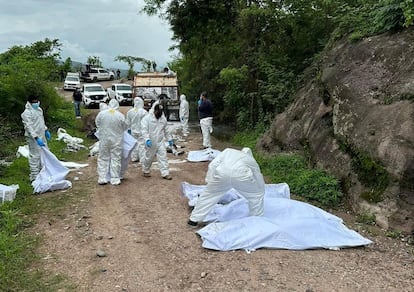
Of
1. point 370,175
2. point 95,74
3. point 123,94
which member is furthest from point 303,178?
point 95,74

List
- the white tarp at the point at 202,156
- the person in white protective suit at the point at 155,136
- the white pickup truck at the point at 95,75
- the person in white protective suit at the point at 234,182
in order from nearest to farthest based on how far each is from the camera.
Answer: the person in white protective suit at the point at 234,182, the person in white protective suit at the point at 155,136, the white tarp at the point at 202,156, the white pickup truck at the point at 95,75

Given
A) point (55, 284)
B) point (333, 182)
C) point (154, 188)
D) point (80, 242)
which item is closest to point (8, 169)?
point (154, 188)

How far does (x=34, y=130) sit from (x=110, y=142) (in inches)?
57.5

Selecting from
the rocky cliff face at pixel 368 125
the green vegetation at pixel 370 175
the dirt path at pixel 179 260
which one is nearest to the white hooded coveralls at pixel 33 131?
the dirt path at pixel 179 260

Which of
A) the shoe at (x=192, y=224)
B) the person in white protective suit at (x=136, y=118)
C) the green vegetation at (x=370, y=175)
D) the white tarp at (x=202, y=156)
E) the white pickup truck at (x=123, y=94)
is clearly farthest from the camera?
the white pickup truck at (x=123, y=94)

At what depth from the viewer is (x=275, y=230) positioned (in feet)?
17.8

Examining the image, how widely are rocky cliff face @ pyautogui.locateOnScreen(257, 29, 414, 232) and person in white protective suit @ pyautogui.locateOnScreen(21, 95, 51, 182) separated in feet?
17.6

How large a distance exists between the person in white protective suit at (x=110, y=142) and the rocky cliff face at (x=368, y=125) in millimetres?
3894

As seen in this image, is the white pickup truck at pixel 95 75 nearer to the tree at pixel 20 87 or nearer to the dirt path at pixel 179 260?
the tree at pixel 20 87

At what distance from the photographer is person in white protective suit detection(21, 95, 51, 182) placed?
8.43 metres

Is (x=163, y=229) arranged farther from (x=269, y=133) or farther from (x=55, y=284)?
(x=269, y=133)

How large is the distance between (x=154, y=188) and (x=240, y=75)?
6.30 m

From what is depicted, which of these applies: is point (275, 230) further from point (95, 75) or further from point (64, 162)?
point (95, 75)

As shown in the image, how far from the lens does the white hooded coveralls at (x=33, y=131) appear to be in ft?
27.7
